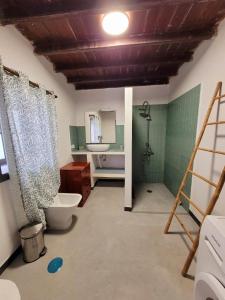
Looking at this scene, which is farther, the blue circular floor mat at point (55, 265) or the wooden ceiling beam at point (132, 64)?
the wooden ceiling beam at point (132, 64)

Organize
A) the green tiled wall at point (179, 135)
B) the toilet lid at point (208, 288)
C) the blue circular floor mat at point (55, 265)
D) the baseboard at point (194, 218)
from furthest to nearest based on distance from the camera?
the green tiled wall at point (179, 135)
the baseboard at point (194, 218)
the blue circular floor mat at point (55, 265)
the toilet lid at point (208, 288)

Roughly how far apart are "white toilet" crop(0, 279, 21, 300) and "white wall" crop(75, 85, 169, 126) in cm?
323

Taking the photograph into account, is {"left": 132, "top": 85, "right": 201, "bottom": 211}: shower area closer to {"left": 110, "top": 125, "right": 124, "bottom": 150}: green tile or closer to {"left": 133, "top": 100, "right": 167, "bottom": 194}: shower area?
{"left": 133, "top": 100, "right": 167, "bottom": 194}: shower area

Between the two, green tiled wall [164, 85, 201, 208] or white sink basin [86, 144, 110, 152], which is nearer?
green tiled wall [164, 85, 201, 208]

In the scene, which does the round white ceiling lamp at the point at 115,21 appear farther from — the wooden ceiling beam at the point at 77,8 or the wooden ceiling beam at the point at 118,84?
the wooden ceiling beam at the point at 118,84

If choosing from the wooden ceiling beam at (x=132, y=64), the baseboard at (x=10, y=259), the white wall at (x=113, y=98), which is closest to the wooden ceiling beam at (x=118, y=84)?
the white wall at (x=113, y=98)

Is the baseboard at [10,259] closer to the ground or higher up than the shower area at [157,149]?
closer to the ground

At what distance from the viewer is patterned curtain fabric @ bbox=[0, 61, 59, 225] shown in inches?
59.1

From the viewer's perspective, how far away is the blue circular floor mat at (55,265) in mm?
1481

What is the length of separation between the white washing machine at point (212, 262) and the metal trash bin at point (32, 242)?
1.54 metres

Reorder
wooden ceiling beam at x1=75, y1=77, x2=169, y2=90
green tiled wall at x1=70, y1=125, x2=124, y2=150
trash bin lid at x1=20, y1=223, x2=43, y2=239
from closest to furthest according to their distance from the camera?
trash bin lid at x1=20, y1=223, x2=43, y2=239 → wooden ceiling beam at x1=75, y1=77, x2=169, y2=90 → green tiled wall at x1=70, y1=125, x2=124, y2=150

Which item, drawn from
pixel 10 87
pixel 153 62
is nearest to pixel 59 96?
pixel 10 87

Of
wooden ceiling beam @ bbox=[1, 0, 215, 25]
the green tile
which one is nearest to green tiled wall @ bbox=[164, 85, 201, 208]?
the green tile

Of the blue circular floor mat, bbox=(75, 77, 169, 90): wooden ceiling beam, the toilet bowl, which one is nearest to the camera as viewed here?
the blue circular floor mat
